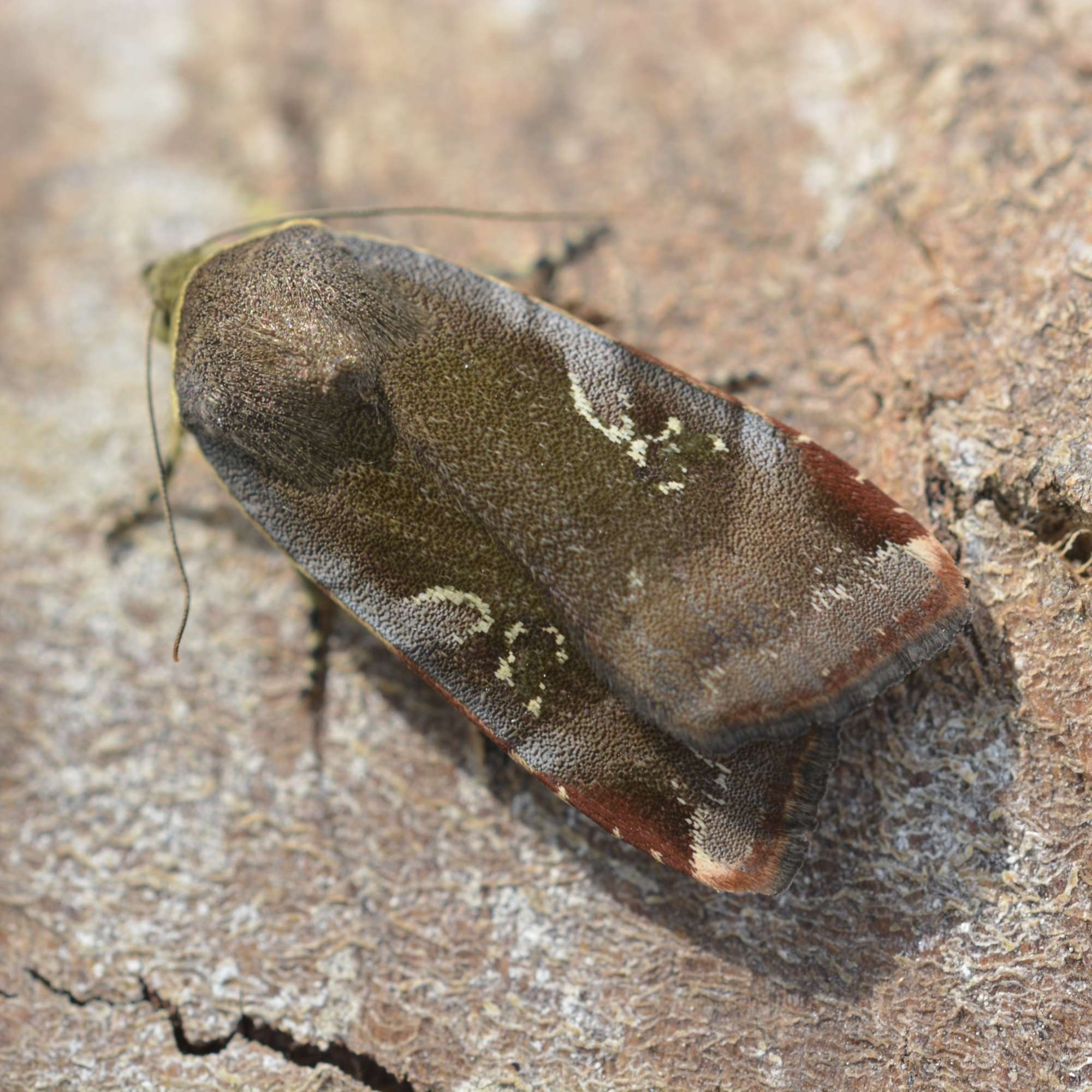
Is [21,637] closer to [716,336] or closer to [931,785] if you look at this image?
[716,336]

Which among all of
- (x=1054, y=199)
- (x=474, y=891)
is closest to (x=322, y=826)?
(x=474, y=891)

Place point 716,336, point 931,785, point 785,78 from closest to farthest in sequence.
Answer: point 931,785, point 716,336, point 785,78

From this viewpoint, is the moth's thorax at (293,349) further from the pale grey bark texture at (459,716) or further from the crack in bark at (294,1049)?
the crack in bark at (294,1049)

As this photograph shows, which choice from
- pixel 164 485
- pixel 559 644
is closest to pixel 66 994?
pixel 164 485

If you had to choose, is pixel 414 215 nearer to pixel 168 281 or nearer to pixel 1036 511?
pixel 168 281

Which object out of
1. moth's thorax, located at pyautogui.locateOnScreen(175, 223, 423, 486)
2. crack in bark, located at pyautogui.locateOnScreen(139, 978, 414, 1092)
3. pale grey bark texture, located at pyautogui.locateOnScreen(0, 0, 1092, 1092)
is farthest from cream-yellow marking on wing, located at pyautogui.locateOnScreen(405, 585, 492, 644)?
crack in bark, located at pyautogui.locateOnScreen(139, 978, 414, 1092)

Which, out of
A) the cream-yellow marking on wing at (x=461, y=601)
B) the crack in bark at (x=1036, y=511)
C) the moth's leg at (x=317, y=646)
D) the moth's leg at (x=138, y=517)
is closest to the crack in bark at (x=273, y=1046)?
the moth's leg at (x=317, y=646)
